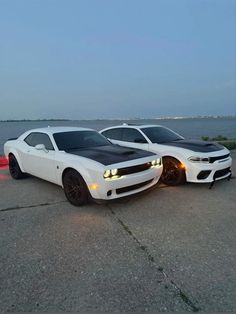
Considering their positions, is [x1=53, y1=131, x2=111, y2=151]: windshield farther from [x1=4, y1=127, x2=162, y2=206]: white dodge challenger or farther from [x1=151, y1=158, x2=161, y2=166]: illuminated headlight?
[x1=151, y1=158, x2=161, y2=166]: illuminated headlight

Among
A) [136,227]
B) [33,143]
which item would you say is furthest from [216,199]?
[33,143]

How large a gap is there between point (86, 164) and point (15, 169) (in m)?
3.19

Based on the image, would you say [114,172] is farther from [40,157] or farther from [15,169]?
[15,169]

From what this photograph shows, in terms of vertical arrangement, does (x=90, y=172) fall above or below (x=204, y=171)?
above

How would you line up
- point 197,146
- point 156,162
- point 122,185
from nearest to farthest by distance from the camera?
point 122,185 → point 156,162 → point 197,146

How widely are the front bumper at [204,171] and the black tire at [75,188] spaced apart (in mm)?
2434

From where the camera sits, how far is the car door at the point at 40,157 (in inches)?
221

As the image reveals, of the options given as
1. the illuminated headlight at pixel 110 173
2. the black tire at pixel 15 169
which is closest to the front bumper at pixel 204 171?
Result: the illuminated headlight at pixel 110 173

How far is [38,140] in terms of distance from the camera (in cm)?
639

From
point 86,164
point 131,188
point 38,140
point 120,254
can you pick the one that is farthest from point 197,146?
point 120,254

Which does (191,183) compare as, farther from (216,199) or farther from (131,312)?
(131,312)

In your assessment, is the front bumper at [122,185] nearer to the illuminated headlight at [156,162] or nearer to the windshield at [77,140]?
the illuminated headlight at [156,162]

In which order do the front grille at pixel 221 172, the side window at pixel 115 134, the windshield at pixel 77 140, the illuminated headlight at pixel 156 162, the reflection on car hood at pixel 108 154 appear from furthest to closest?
the side window at pixel 115 134 < the front grille at pixel 221 172 < the windshield at pixel 77 140 < the illuminated headlight at pixel 156 162 < the reflection on car hood at pixel 108 154

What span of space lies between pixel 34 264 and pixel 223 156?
4.63 m
